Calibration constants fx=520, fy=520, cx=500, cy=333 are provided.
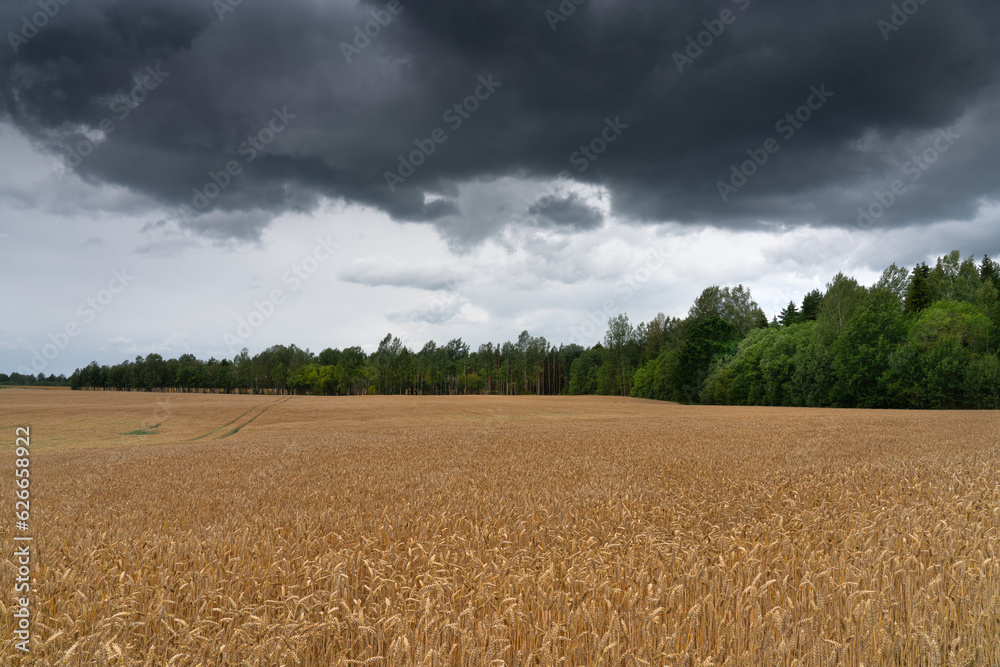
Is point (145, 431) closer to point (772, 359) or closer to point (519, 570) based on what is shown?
point (519, 570)

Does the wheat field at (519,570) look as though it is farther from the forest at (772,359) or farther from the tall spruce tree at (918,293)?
the tall spruce tree at (918,293)

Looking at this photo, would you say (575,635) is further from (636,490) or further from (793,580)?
(636,490)

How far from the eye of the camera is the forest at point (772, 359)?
193ft

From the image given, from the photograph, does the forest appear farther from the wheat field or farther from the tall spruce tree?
the wheat field

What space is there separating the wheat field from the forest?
63300mm

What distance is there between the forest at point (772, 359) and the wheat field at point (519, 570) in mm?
63300

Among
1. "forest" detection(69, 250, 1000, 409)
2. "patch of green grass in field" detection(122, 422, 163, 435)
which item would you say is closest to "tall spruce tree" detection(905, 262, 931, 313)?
"forest" detection(69, 250, 1000, 409)

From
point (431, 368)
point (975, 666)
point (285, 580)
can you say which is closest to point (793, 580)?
point (975, 666)

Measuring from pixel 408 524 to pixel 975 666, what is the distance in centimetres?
527

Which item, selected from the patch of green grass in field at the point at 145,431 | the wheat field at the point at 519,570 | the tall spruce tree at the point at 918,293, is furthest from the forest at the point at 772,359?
the patch of green grass in field at the point at 145,431

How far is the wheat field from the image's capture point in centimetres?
356

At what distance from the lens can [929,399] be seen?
5888cm

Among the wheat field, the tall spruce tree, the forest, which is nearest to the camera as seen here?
the wheat field

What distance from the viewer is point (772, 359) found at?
74312mm
